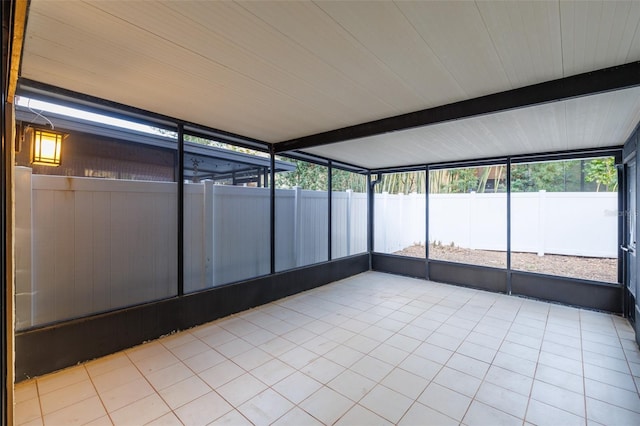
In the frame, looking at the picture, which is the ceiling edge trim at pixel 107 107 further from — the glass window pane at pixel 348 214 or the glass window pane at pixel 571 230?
the glass window pane at pixel 571 230

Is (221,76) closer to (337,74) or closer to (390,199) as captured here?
(337,74)

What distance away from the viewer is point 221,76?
207cm

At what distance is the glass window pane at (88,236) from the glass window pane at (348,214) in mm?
3066

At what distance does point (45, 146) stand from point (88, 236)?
0.93 metres

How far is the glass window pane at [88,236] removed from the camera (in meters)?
2.36

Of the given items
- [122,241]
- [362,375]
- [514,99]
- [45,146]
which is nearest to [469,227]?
[514,99]

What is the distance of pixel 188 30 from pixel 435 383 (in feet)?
9.84

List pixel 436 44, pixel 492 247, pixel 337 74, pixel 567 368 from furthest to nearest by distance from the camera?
1. pixel 492 247
2. pixel 567 368
3. pixel 337 74
4. pixel 436 44

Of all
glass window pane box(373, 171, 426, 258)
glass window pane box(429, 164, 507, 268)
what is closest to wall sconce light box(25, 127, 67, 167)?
glass window pane box(373, 171, 426, 258)

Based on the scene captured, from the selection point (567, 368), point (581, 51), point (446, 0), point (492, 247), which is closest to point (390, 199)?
point (492, 247)

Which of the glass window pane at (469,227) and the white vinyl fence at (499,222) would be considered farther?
the glass window pane at (469,227)

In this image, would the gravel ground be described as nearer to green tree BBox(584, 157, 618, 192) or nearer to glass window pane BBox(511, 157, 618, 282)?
glass window pane BBox(511, 157, 618, 282)

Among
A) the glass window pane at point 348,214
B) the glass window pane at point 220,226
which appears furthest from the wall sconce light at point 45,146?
the glass window pane at point 348,214

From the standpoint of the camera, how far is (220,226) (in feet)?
12.1
